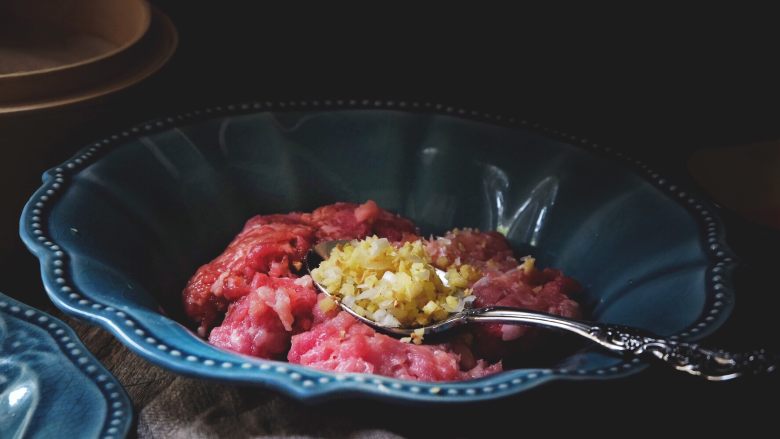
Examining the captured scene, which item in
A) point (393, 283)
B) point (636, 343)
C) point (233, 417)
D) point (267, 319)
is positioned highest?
point (636, 343)

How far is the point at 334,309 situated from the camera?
5.33 feet

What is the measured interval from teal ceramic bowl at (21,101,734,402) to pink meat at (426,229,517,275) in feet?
0.45

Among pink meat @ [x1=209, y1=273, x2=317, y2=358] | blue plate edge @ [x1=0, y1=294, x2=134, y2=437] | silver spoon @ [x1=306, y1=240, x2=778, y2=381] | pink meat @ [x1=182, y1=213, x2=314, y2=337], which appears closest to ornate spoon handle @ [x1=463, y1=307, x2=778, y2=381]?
silver spoon @ [x1=306, y1=240, x2=778, y2=381]

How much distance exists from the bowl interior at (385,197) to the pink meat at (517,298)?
0.30ft

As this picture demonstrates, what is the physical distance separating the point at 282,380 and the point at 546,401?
0.54 metres

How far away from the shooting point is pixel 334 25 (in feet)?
8.31

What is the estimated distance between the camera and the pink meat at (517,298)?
161 cm

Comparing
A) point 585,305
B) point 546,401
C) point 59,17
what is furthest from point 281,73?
point 546,401

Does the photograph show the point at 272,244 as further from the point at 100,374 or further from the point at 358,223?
the point at 100,374

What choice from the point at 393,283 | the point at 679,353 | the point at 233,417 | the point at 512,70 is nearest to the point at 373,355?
the point at 393,283

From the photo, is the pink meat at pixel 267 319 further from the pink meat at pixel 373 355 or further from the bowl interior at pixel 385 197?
the bowl interior at pixel 385 197

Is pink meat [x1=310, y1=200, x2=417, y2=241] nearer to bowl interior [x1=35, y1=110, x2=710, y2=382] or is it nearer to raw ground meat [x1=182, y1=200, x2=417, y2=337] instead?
raw ground meat [x1=182, y1=200, x2=417, y2=337]

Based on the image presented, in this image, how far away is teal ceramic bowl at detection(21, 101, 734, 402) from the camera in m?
1.35

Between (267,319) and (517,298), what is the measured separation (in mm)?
499
